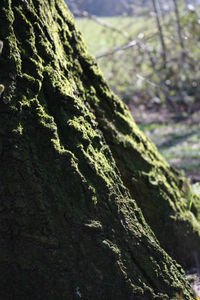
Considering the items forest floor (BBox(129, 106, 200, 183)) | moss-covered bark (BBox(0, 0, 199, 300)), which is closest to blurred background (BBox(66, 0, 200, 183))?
forest floor (BBox(129, 106, 200, 183))

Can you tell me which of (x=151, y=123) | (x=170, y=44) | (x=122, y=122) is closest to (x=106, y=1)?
(x=170, y=44)

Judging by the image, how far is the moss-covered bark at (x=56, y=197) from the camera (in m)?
1.44

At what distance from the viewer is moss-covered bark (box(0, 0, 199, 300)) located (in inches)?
56.9

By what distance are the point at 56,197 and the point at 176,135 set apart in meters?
9.32

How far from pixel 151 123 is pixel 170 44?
343 centimetres

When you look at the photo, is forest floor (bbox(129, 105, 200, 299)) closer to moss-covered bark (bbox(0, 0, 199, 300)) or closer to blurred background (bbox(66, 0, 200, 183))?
blurred background (bbox(66, 0, 200, 183))

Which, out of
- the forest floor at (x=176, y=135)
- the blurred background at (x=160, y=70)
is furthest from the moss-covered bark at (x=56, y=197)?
the blurred background at (x=160, y=70)

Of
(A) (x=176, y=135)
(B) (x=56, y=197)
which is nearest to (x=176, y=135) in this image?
(A) (x=176, y=135)

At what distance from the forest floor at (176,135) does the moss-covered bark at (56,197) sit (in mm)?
4353

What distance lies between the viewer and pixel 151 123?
12711 millimetres

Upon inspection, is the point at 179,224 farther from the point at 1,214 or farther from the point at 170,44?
the point at 170,44

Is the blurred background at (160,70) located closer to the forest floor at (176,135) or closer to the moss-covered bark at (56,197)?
the forest floor at (176,135)

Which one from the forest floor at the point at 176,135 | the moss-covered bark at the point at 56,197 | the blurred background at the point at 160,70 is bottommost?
the moss-covered bark at the point at 56,197

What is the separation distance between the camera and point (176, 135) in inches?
411
